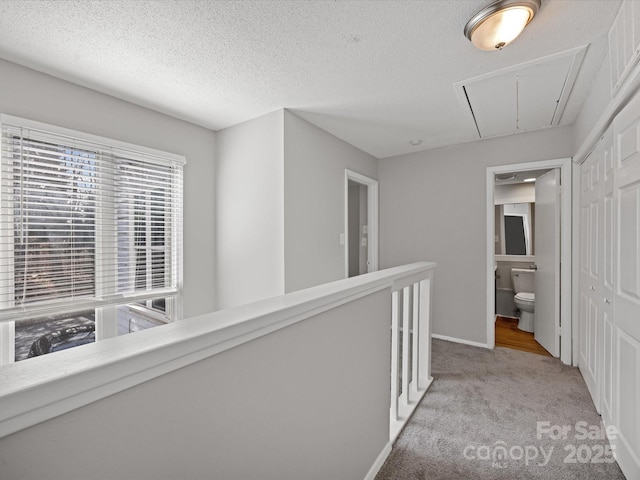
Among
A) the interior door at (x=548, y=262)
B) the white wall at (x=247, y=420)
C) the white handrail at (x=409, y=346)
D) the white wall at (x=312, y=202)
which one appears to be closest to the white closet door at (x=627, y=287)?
the white handrail at (x=409, y=346)

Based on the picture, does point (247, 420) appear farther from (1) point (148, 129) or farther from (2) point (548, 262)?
(2) point (548, 262)

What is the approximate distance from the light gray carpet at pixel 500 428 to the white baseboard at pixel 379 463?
1.2 inches

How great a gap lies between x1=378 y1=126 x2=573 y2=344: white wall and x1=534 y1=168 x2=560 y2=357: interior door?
1.40ft

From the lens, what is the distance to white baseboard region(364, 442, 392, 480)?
4.79 feet

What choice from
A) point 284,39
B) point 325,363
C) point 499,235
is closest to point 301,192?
point 284,39

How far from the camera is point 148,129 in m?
2.49

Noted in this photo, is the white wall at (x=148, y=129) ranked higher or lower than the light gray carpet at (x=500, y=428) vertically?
higher

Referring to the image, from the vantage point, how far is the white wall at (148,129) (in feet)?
6.09

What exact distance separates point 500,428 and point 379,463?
92 cm

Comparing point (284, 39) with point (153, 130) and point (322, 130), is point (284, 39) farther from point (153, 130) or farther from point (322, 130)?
point (153, 130)

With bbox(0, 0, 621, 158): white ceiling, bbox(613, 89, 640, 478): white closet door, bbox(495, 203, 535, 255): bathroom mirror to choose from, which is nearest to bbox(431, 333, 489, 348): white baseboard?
bbox(613, 89, 640, 478): white closet door

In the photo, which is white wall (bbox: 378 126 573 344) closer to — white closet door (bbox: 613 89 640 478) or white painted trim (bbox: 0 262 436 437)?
white closet door (bbox: 613 89 640 478)

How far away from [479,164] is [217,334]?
Result: 11.3 feet

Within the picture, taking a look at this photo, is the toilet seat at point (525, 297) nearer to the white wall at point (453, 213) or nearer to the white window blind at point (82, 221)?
the white wall at point (453, 213)
